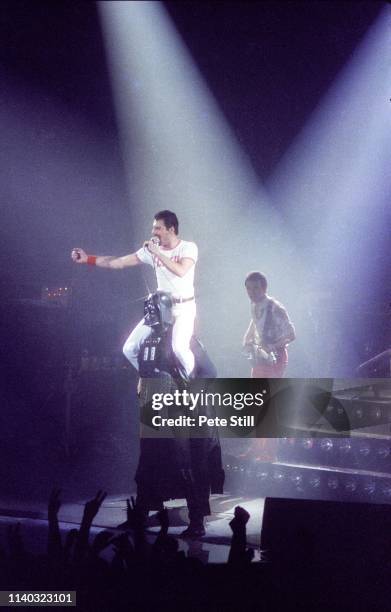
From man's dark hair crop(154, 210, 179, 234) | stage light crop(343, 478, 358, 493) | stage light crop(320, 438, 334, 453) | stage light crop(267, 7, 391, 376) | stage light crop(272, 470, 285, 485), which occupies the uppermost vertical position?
stage light crop(267, 7, 391, 376)

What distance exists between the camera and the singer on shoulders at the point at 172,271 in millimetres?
4801

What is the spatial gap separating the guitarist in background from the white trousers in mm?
1304

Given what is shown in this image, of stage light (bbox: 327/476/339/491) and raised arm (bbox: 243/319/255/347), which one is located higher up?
raised arm (bbox: 243/319/255/347)

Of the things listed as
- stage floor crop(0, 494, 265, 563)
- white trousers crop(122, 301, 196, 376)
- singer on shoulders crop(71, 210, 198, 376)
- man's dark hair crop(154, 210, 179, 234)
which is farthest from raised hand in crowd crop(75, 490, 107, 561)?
man's dark hair crop(154, 210, 179, 234)

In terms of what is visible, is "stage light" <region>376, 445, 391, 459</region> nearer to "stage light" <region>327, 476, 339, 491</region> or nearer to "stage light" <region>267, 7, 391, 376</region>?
"stage light" <region>327, 476, 339, 491</region>

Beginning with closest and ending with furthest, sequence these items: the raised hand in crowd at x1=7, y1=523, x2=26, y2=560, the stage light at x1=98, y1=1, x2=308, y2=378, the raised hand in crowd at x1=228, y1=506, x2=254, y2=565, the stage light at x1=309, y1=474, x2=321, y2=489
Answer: the raised hand in crowd at x1=228, y1=506, x2=254, y2=565
the raised hand in crowd at x1=7, y1=523, x2=26, y2=560
the stage light at x1=309, y1=474, x2=321, y2=489
the stage light at x1=98, y1=1, x2=308, y2=378

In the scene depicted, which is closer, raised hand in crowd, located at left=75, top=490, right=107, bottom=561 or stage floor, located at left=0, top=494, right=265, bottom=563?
raised hand in crowd, located at left=75, top=490, right=107, bottom=561

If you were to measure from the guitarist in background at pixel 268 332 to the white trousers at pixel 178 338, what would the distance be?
1.30 m

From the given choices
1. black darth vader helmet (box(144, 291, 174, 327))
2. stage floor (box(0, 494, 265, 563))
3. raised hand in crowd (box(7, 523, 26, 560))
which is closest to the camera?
raised hand in crowd (box(7, 523, 26, 560))

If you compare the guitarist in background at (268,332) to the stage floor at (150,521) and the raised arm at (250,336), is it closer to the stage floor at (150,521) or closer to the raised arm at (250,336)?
the raised arm at (250,336)

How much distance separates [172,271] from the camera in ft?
16.0

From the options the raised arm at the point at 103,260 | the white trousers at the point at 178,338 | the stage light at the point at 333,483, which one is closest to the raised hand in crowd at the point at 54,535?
the white trousers at the point at 178,338

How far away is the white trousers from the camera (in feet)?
15.5

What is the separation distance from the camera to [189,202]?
832cm
